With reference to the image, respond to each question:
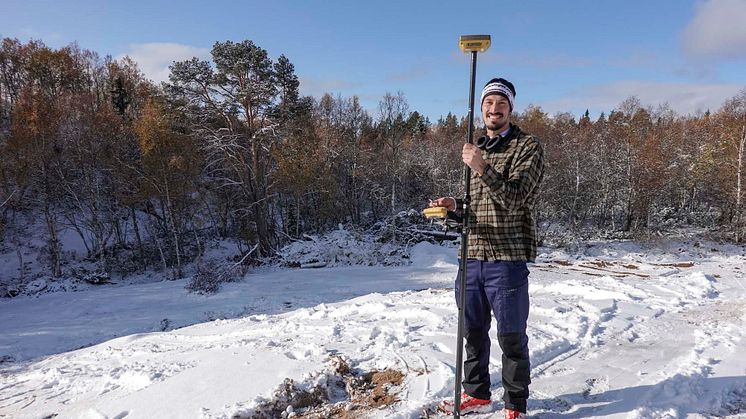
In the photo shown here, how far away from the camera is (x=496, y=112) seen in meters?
2.69

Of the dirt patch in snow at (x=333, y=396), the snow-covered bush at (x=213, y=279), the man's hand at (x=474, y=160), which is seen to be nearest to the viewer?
the man's hand at (x=474, y=160)

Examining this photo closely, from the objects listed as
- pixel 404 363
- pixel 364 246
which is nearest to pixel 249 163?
pixel 364 246

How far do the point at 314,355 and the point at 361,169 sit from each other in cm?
2476

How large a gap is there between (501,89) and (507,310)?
141cm

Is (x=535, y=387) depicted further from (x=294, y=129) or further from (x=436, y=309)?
(x=294, y=129)

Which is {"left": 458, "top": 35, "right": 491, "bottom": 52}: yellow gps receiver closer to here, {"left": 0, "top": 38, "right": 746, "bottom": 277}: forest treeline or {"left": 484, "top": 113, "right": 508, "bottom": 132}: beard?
{"left": 484, "top": 113, "right": 508, "bottom": 132}: beard

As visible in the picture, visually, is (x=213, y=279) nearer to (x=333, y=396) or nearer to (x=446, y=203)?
(x=333, y=396)

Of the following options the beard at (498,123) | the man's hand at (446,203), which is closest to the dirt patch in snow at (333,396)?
the man's hand at (446,203)

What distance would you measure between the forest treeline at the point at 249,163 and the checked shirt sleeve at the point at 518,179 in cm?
Answer: 1767

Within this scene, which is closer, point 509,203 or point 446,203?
point 509,203

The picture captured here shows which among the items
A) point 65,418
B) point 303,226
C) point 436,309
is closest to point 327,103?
point 303,226

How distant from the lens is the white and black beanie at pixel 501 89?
2.66m

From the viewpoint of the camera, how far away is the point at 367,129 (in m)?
34.1

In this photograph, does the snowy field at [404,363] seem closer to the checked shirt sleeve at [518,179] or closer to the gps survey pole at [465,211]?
the gps survey pole at [465,211]
